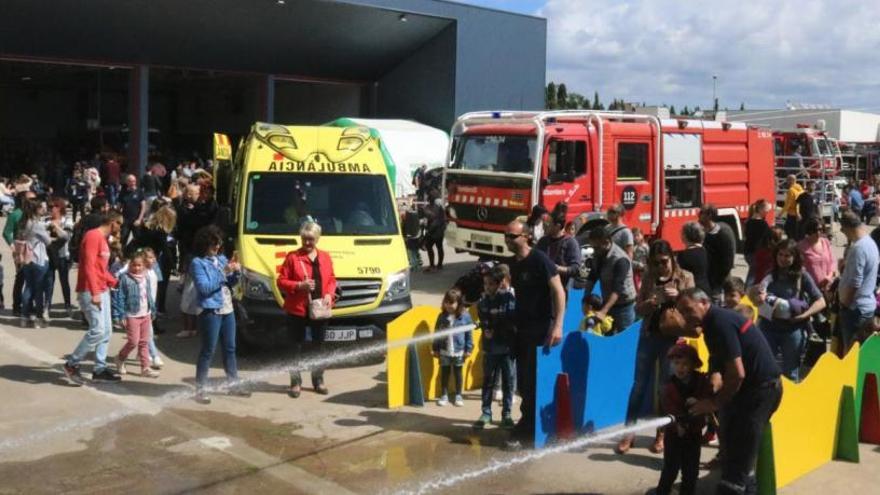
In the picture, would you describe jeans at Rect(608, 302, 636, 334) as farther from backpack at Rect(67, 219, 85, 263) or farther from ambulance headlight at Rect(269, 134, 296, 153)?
backpack at Rect(67, 219, 85, 263)

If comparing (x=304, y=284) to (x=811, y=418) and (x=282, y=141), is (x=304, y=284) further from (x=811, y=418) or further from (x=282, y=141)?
(x=811, y=418)

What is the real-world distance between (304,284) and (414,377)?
1384 mm

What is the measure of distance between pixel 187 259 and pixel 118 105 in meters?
36.0

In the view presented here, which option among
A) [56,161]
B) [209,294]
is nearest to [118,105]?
[56,161]

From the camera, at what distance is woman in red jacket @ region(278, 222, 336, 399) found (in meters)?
9.19

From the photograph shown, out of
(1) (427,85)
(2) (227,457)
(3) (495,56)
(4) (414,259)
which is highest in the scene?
(3) (495,56)

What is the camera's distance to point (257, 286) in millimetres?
10203

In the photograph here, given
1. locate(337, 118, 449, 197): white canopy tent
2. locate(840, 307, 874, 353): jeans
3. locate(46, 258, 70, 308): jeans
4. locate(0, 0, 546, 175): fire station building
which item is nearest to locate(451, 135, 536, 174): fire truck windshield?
locate(46, 258, 70, 308): jeans

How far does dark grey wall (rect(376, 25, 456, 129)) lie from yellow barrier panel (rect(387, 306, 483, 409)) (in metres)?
25.4

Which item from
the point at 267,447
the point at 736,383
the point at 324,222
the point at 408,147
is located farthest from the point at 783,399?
the point at 408,147

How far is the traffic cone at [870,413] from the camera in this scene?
7.88 meters

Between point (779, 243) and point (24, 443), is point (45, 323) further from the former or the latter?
point (779, 243)

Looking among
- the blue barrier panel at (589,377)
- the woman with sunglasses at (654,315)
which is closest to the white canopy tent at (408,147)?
the blue barrier panel at (589,377)

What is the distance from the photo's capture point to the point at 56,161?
3788cm
